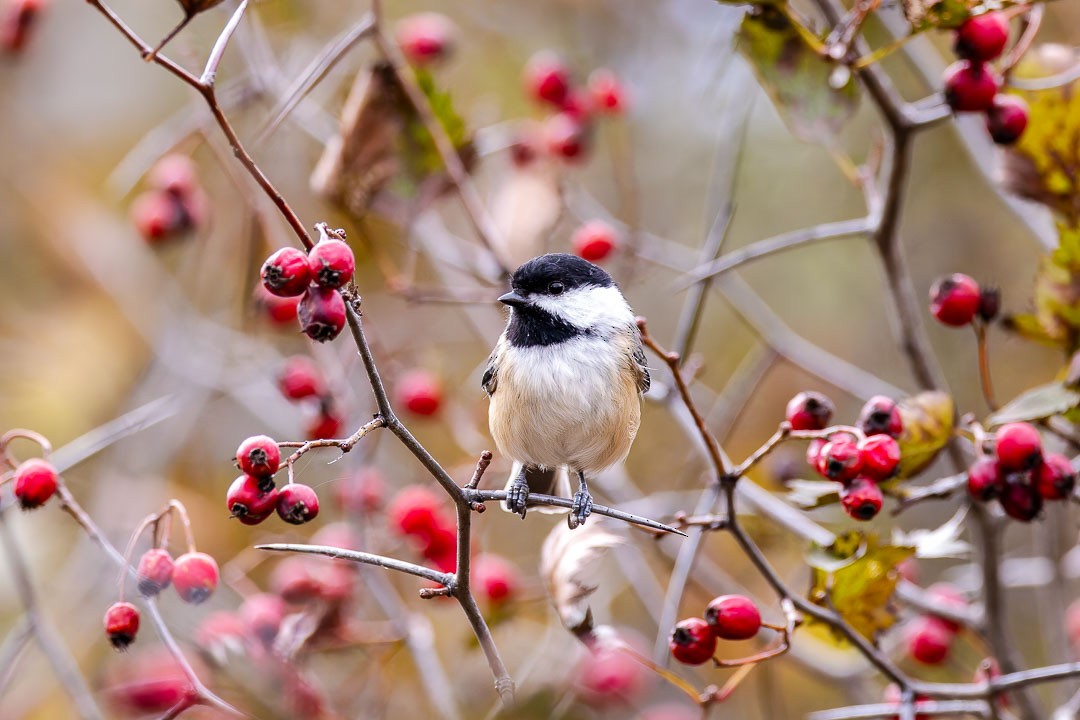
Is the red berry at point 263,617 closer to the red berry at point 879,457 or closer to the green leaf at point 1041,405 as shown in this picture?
the red berry at point 879,457

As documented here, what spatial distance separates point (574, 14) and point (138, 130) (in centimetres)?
191

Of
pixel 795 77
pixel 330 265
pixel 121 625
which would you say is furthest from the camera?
pixel 795 77

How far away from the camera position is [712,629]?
68.6 inches

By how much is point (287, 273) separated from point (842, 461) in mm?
919

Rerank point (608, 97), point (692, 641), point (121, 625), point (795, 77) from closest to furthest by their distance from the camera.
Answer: point (121, 625)
point (692, 641)
point (795, 77)
point (608, 97)

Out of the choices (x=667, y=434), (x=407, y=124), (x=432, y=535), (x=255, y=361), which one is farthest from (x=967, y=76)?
(x=667, y=434)

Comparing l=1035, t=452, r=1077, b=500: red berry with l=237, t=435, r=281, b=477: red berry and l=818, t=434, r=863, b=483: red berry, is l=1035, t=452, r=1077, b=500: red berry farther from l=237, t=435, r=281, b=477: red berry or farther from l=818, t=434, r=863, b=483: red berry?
l=237, t=435, r=281, b=477: red berry

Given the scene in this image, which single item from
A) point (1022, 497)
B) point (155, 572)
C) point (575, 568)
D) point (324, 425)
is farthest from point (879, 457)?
point (324, 425)

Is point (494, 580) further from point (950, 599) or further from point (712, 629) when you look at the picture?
point (950, 599)

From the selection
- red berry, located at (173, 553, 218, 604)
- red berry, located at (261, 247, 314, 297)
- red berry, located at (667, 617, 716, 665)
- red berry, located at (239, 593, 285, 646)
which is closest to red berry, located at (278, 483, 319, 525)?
red berry, located at (173, 553, 218, 604)

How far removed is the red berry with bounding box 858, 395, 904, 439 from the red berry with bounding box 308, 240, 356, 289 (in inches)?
36.8

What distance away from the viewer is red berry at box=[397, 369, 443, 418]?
280 centimetres

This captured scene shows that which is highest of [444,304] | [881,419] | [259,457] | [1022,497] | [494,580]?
[259,457]

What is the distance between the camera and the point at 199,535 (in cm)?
335
